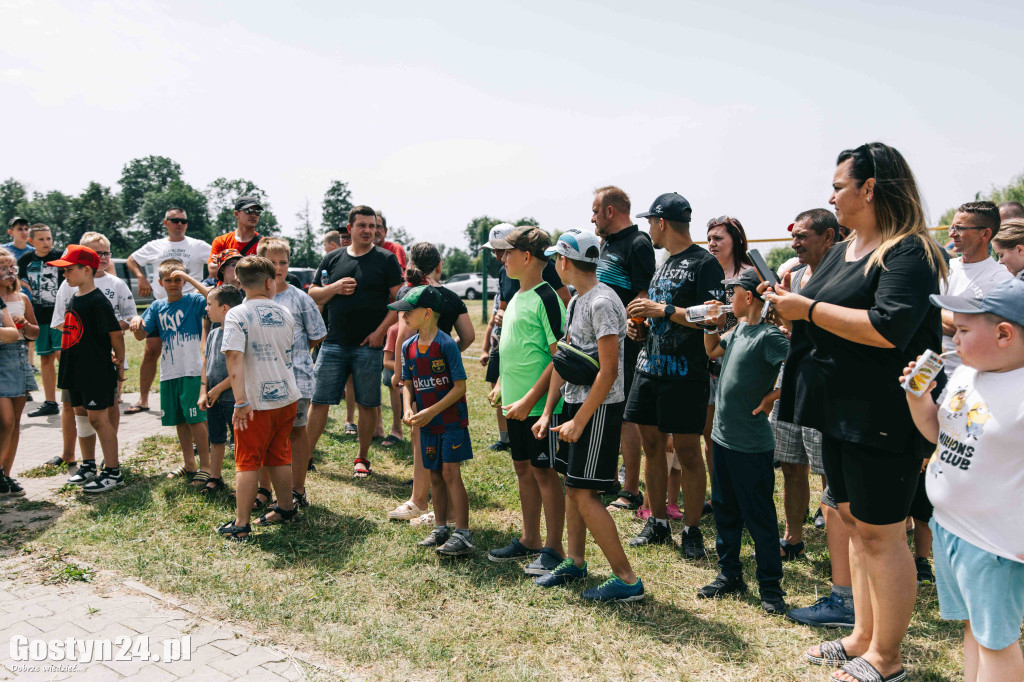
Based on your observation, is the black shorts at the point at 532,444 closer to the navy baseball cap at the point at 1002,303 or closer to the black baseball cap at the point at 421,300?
the black baseball cap at the point at 421,300

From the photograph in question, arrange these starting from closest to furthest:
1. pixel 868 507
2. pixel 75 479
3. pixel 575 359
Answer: pixel 868 507 < pixel 575 359 < pixel 75 479

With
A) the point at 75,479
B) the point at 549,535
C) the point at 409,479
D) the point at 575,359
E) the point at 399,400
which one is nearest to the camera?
the point at 575,359

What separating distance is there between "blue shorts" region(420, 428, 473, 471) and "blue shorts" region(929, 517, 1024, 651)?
2889mm

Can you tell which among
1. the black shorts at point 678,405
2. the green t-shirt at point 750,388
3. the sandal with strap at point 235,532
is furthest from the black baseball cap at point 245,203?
the green t-shirt at point 750,388

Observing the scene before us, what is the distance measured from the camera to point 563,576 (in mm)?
4023

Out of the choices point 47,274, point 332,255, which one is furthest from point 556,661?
point 47,274

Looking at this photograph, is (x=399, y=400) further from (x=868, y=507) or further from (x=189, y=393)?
(x=868, y=507)

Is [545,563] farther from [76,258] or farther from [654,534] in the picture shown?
[76,258]

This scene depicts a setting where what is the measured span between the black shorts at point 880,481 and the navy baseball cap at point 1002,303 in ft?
2.45

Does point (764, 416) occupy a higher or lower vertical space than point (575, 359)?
lower

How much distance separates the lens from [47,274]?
934 cm

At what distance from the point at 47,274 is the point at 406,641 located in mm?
8667

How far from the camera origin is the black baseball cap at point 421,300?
4641 mm

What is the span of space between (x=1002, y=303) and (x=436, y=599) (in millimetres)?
3067
